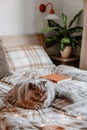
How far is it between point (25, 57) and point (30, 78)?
661 millimetres

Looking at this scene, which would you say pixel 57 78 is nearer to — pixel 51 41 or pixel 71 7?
pixel 51 41

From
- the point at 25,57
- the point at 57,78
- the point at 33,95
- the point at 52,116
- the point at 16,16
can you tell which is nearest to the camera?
the point at 52,116

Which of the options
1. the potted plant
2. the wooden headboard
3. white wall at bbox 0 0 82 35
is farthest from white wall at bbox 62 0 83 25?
the wooden headboard

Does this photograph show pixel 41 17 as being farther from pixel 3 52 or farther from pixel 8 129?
pixel 8 129

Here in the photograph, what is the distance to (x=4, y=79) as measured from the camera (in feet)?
8.50

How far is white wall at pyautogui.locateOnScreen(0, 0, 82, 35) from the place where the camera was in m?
3.33

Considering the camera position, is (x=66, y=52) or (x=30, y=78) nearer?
(x=30, y=78)

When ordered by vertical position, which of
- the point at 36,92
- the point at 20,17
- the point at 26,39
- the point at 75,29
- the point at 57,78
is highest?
the point at 20,17

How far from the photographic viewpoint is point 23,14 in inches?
137

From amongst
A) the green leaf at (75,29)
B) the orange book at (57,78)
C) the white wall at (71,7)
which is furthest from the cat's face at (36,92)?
the white wall at (71,7)

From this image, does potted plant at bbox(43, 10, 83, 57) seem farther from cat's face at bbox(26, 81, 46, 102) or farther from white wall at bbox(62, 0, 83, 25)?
cat's face at bbox(26, 81, 46, 102)

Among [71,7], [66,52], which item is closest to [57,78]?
[66,52]

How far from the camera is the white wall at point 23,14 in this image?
10.9 ft

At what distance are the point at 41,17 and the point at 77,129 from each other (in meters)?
2.51
